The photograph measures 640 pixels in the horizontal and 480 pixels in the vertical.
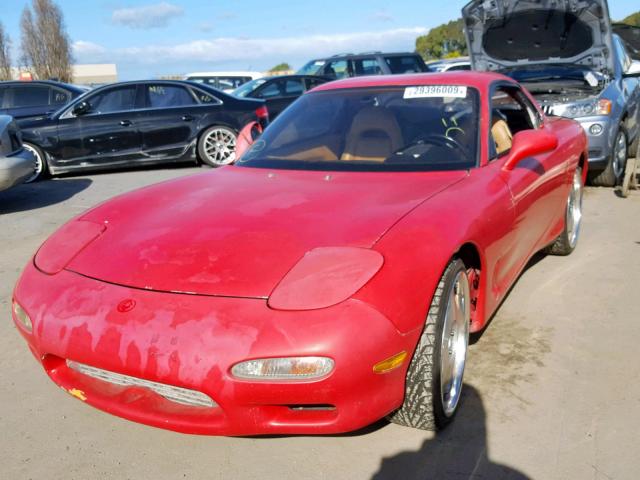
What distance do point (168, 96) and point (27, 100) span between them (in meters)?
2.65

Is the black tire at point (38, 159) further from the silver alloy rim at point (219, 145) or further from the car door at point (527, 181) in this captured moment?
the car door at point (527, 181)

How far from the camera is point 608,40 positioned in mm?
7617

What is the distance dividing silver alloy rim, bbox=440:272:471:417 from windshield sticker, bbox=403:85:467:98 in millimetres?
1341

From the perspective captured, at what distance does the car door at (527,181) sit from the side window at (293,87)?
9.31 meters

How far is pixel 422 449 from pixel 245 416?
2.49 ft

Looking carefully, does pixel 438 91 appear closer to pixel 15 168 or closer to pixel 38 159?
pixel 15 168

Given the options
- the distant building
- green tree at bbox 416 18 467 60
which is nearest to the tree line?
the distant building

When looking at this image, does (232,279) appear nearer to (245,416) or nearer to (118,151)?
(245,416)

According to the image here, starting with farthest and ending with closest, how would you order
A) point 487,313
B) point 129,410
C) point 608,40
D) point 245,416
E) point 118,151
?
point 118,151 < point 608,40 < point 487,313 < point 129,410 < point 245,416

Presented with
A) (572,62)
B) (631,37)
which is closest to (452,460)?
(572,62)

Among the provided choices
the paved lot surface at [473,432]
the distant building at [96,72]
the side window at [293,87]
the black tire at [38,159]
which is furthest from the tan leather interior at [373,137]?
the distant building at [96,72]

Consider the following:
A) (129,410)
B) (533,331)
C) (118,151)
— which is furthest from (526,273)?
(118,151)

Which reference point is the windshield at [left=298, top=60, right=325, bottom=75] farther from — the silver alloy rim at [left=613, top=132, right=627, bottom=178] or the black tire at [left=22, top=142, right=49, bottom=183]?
the silver alloy rim at [left=613, top=132, right=627, bottom=178]

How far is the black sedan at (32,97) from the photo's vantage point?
→ 425 inches
